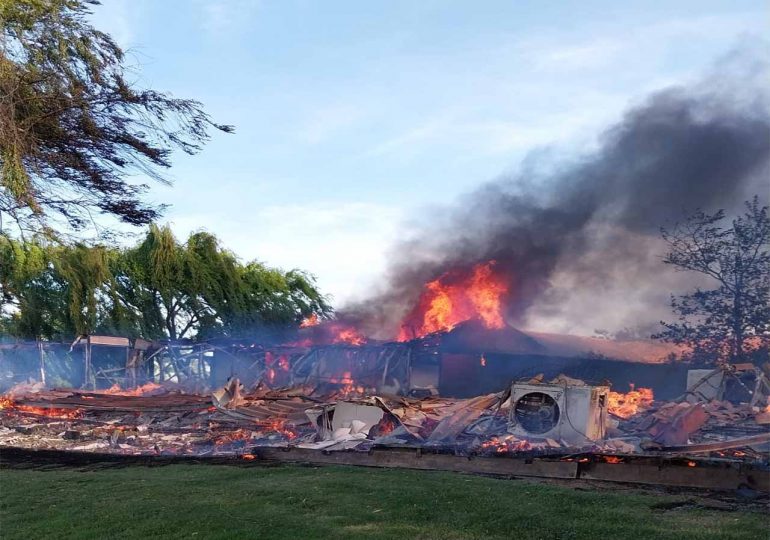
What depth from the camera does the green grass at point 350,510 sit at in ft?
21.9

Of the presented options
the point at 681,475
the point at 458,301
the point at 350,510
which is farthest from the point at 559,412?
the point at 458,301

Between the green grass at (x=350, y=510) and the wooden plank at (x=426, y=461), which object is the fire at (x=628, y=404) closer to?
the wooden plank at (x=426, y=461)

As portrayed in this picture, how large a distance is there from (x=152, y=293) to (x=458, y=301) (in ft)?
54.2

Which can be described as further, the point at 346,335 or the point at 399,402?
the point at 346,335

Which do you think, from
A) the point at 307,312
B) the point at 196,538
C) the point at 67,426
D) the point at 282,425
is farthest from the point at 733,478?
the point at 307,312

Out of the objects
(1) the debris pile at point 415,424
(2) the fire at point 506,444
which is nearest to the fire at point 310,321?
(1) the debris pile at point 415,424

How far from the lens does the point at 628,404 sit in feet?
60.6

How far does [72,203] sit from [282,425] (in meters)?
11.1

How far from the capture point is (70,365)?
3572 centimetres

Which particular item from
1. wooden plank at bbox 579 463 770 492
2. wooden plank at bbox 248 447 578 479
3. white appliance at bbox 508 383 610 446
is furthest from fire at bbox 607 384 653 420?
wooden plank at bbox 579 463 770 492

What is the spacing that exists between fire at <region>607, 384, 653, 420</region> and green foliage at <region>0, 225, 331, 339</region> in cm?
2268

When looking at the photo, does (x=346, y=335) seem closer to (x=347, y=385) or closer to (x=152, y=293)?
(x=347, y=385)

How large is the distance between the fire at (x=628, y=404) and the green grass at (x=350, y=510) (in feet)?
26.1

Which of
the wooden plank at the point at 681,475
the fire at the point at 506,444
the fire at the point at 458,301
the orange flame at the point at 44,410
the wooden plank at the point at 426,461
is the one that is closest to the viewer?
the wooden plank at the point at 681,475
